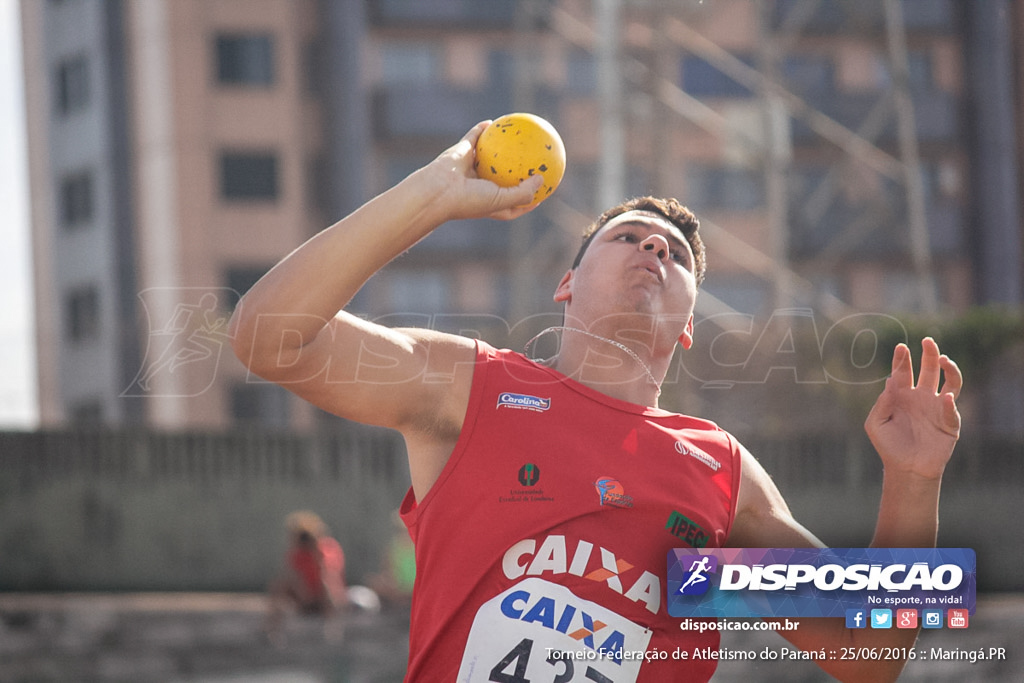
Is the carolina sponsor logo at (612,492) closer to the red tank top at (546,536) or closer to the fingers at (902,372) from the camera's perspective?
the red tank top at (546,536)

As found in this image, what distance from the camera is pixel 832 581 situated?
3211mm

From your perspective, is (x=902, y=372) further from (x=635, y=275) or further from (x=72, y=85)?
(x=72, y=85)

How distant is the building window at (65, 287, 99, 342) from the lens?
1146 inches

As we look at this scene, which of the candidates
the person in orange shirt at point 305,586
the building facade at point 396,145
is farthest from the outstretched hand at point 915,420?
the building facade at point 396,145

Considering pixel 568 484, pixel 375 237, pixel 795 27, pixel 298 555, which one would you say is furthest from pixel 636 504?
pixel 795 27

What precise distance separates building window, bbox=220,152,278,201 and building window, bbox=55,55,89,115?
11.9 feet

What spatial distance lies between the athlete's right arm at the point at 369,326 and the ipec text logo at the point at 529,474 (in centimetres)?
17

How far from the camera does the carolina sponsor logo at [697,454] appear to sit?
9.48ft

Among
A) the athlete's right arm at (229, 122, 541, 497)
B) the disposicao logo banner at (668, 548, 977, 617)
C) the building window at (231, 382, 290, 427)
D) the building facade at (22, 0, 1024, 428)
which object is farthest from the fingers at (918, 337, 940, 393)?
the building window at (231, 382, 290, 427)

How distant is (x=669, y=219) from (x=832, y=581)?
97 centimetres

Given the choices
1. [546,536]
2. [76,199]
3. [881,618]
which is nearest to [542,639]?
[546,536]

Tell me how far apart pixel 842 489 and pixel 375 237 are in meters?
15.0

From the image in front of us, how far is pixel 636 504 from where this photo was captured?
278cm

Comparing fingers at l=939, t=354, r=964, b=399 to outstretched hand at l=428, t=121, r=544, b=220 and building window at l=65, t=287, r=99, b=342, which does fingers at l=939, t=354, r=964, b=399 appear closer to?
outstretched hand at l=428, t=121, r=544, b=220
